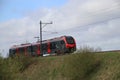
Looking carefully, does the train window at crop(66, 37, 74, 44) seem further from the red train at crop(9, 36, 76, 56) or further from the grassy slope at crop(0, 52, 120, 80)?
the grassy slope at crop(0, 52, 120, 80)

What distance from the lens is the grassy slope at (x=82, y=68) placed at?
45.1 m

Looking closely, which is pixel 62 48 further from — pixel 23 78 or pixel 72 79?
pixel 72 79

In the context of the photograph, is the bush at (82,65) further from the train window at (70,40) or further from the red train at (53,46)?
the train window at (70,40)

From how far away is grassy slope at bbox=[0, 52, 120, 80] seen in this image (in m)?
45.1

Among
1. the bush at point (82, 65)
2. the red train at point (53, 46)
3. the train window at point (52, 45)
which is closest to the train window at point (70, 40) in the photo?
the red train at point (53, 46)

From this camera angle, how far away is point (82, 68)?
49.2 metres

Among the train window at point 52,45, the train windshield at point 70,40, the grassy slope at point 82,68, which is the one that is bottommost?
the grassy slope at point 82,68

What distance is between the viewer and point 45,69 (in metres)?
58.9

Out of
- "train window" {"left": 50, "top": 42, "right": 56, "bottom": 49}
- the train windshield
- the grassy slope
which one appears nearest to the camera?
the grassy slope

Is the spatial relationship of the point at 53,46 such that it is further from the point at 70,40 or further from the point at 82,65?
the point at 82,65

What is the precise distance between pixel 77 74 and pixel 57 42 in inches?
695

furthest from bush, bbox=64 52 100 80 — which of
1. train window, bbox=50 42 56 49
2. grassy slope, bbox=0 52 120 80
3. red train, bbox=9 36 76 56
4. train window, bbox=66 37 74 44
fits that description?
train window, bbox=50 42 56 49

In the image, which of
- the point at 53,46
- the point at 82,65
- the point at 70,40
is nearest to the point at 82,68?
the point at 82,65

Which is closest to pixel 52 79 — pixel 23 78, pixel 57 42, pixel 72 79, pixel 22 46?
pixel 72 79
